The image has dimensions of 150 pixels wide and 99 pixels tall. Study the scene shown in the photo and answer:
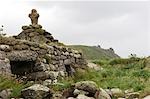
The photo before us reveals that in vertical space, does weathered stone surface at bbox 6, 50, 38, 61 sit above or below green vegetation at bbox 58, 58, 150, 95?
above

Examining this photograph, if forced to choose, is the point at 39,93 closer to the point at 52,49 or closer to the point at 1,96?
the point at 1,96

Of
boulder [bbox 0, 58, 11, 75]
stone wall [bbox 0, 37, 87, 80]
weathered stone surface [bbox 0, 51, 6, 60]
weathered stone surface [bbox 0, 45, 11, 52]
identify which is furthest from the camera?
stone wall [bbox 0, 37, 87, 80]

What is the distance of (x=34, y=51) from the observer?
1484 cm

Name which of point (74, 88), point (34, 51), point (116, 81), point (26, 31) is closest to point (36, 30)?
point (26, 31)

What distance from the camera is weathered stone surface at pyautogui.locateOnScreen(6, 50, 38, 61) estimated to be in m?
13.8

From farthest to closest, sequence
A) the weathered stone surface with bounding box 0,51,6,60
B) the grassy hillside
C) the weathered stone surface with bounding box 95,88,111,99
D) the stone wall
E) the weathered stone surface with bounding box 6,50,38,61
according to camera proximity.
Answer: the grassy hillside, the stone wall, the weathered stone surface with bounding box 6,50,38,61, the weathered stone surface with bounding box 0,51,6,60, the weathered stone surface with bounding box 95,88,111,99

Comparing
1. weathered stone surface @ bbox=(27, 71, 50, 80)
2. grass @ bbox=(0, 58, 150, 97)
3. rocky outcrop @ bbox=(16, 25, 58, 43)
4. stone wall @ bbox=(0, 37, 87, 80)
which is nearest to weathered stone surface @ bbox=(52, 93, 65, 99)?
grass @ bbox=(0, 58, 150, 97)

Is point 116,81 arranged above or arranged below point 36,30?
below

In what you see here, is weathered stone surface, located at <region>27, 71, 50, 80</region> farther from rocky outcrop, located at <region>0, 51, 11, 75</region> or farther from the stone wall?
rocky outcrop, located at <region>0, 51, 11, 75</region>

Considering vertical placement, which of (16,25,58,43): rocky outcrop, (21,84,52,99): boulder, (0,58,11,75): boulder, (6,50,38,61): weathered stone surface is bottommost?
(21,84,52,99): boulder


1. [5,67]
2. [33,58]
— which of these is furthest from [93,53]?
[5,67]

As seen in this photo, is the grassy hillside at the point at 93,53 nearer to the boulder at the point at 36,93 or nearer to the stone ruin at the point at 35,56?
the stone ruin at the point at 35,56

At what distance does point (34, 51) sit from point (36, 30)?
3.44 metres

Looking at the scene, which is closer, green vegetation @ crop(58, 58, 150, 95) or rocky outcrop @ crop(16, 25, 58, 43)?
green vegetation @ crop(58, 58, 150, 95)
